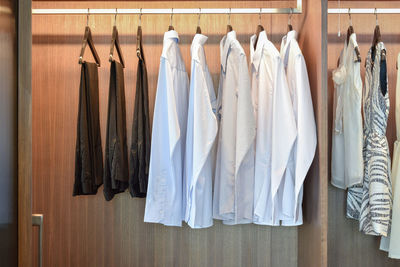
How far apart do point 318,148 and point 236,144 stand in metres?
0.35

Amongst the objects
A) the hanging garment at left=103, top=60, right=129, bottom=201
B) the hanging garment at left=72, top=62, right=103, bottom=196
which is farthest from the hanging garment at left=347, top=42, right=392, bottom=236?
the hanging garment at left=72, top=62, right=103, bottom=196

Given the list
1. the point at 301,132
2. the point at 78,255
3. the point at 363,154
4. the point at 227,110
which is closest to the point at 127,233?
the point at 78,255

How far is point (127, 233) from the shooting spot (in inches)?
79.2

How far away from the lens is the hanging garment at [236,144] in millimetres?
1560

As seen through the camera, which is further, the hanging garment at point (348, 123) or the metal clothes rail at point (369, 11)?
the metal clothes rail at point (369, 11)

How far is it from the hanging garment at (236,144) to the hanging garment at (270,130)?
4 centimetres

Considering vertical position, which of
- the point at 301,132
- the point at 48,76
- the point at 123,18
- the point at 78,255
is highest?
the point at 123,18

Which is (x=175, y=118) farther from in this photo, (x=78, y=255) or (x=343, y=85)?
→ (x=78, y=255)

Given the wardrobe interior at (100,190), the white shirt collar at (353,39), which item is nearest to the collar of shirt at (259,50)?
the wardrobe interior at (100,190)

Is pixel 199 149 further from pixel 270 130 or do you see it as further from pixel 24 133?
pixel 24 133

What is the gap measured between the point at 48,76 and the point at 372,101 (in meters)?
1.70

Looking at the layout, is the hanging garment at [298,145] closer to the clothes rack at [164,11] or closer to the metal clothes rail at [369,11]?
the clothes rack at [164,11]

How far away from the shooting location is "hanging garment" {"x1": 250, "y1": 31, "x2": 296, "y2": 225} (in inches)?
61.2

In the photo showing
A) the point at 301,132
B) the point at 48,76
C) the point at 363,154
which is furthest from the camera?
the point at 48,76
